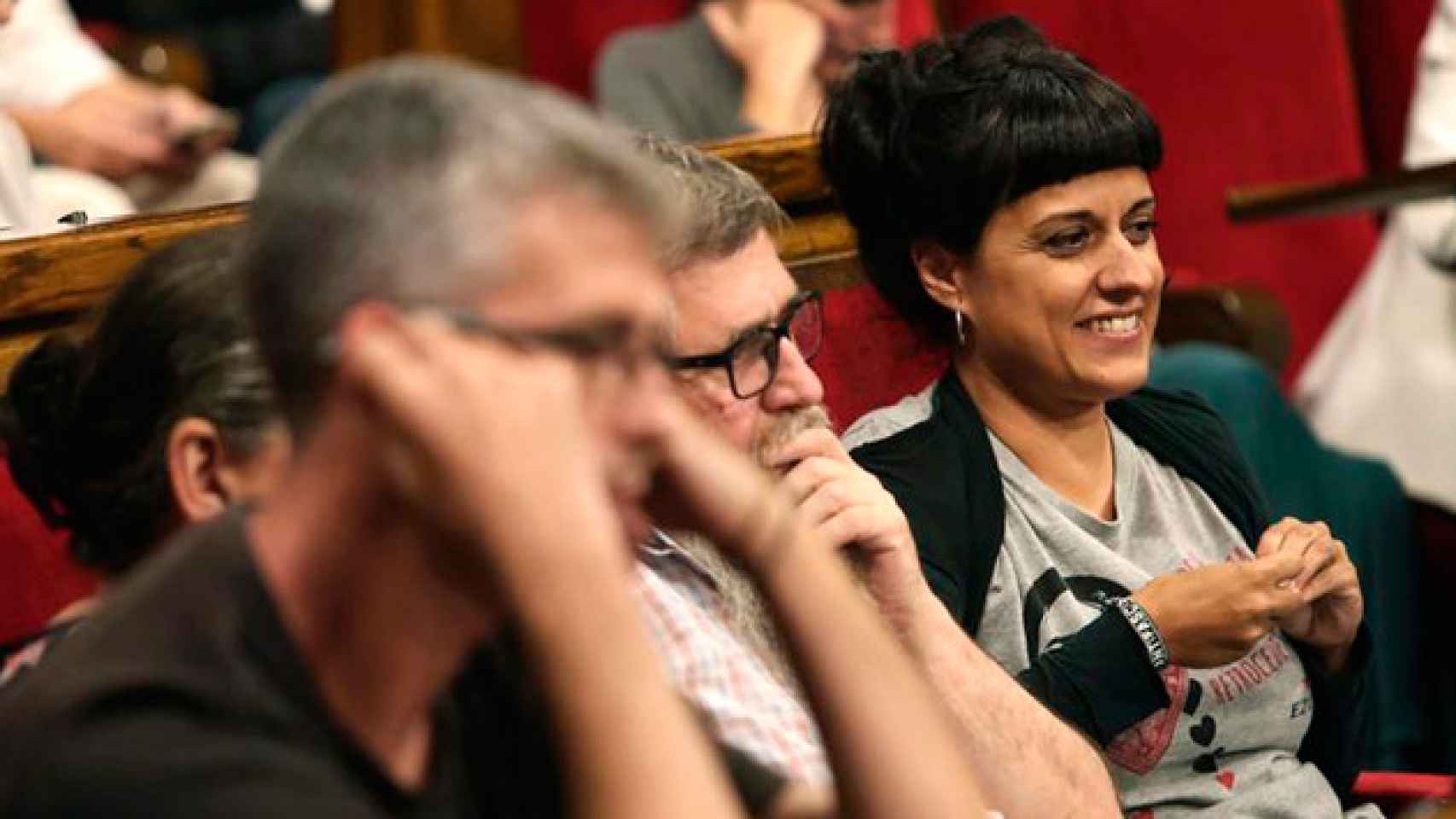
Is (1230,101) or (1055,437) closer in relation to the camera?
(1055,437)

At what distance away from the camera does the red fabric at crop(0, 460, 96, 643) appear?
1.37 m

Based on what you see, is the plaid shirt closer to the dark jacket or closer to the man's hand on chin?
the man's hand on chin

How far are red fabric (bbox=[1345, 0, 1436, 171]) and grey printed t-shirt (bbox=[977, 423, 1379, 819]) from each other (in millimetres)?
1463

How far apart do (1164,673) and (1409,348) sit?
51.9 inches

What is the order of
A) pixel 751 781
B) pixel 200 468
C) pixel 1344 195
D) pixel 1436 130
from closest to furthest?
1. pixel 751 781
2. pixel 200 468
3. pixel 1344 195
4. pixel 1436 130

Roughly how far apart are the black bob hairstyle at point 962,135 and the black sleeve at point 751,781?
2.28 ft

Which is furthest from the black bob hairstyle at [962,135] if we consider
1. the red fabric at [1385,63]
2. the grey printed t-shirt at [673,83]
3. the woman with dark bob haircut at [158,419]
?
the red fabric at [1385,63]

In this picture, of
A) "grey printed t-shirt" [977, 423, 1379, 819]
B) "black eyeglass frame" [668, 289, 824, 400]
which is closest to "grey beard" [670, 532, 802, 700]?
"black eyeglass frame" [668, 289, 824, 400]

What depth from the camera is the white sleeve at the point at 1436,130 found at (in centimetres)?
257

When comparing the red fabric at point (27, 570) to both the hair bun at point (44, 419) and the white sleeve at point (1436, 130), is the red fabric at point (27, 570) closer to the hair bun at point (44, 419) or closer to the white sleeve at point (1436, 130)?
the hair bun at point (44, 419)

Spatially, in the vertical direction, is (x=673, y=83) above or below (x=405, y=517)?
below

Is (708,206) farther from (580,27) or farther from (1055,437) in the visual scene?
(580,27)

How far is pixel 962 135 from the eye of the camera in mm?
1553

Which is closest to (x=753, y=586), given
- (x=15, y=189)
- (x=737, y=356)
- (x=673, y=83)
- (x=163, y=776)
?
(x=737, y=356)
